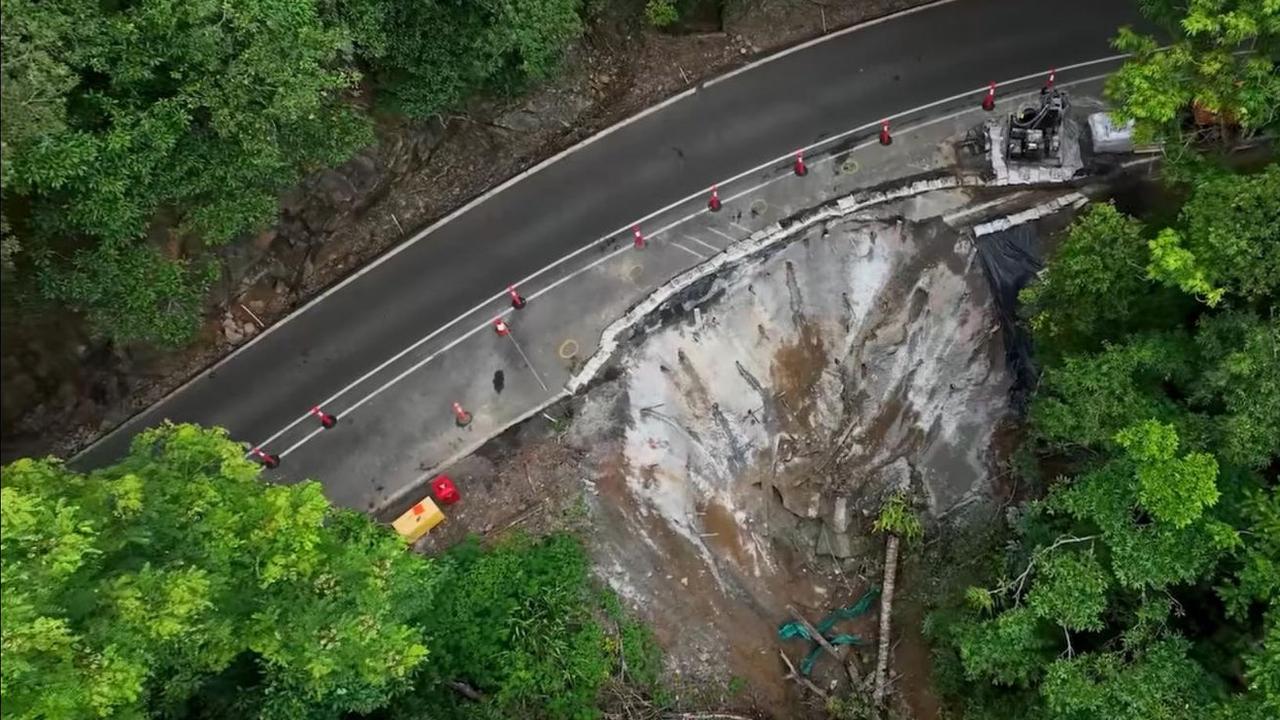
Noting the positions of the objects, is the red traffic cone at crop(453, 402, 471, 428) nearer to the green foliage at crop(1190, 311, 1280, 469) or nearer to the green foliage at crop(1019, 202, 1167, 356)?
the green foliage at crop(1019, 202, 1167, 356)

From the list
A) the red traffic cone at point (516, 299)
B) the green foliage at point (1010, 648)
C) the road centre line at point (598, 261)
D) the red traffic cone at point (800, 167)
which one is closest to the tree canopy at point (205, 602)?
the road centre line at point (598, 261)

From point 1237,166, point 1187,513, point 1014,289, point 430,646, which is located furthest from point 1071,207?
point 430,646

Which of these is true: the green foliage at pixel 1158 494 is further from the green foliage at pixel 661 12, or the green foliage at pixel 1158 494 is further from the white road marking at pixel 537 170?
the green foliage at pixel 661 12

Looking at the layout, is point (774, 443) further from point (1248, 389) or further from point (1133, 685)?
point (1248, 389)

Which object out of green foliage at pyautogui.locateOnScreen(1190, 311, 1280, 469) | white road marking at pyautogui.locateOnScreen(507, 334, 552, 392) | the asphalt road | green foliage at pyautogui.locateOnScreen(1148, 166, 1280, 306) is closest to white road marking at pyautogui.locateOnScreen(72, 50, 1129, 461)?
the asphalt road

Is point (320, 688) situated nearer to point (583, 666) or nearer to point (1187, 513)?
point (583, 666)
